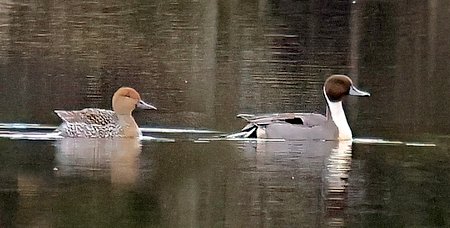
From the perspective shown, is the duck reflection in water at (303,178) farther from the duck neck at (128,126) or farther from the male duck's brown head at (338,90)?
the duck neck at (128,126)

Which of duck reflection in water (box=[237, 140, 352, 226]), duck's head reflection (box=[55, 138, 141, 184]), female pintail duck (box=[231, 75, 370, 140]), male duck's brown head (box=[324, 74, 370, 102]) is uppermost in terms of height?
male duck's brown head (box=[324, 74, 370, 102])

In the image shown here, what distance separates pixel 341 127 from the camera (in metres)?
4.54

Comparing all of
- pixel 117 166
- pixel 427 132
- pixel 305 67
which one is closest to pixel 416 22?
pixel 305 67

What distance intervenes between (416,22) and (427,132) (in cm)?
164

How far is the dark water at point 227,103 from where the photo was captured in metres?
2.74

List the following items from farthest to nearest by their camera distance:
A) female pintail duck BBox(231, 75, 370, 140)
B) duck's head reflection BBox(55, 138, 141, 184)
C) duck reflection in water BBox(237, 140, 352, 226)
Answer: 1. female pintail duck BBox(231, 75, 370, 140)
2. duck's head reflection BBox(55, 138, 141, 184)
3. duck reflection in water BBox(237, 140, 352, 226)

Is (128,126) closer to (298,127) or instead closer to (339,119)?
(298,127)

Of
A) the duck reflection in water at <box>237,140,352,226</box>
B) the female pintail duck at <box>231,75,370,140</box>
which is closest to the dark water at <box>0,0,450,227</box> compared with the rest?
the duck reflection in water at <box>237,140,352,226</box>

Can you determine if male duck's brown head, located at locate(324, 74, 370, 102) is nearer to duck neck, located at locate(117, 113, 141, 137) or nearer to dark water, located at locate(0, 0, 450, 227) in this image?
dark water, located at locate(0, 0, 450, 227)

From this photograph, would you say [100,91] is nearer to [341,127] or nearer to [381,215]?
[341,127]

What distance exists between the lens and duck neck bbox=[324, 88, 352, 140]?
14.8 ft

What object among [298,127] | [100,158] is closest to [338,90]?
[298,127]

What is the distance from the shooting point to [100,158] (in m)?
3.60

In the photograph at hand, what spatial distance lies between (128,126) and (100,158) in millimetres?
852
